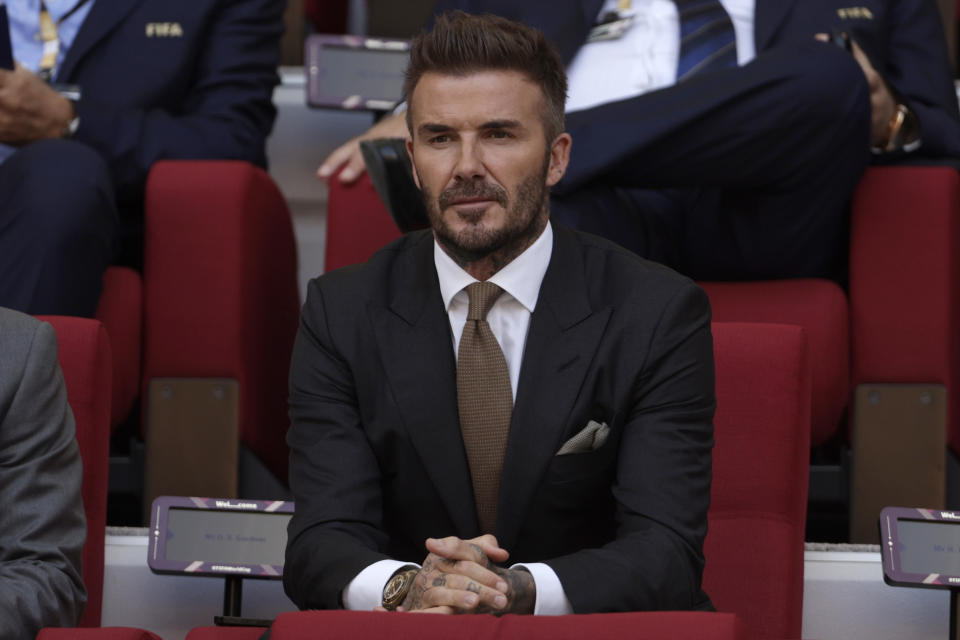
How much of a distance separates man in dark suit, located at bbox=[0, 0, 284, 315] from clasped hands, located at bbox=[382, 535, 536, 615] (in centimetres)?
52

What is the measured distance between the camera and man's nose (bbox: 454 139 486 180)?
2.84ft

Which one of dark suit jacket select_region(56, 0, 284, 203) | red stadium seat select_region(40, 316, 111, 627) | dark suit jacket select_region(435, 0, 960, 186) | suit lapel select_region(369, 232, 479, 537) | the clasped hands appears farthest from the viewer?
dark suit jacket select_region(56, 0, 284, 203)

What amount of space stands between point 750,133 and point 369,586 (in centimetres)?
56

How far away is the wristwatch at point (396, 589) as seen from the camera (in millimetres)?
766

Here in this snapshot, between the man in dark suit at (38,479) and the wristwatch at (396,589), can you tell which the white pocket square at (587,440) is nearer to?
the wristwatch at (396,589)

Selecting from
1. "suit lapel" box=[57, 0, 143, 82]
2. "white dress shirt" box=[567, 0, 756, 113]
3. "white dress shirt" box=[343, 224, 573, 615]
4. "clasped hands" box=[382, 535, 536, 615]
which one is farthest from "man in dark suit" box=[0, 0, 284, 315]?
"clasped hands" box=[382, 535, 536, 615]

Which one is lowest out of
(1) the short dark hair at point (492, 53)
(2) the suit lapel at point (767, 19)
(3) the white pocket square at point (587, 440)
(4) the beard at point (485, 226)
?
(3) the white pocket square at point (587, 440)

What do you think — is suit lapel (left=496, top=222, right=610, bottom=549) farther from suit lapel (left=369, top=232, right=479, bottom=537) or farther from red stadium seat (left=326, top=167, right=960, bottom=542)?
red stadium seat (left=326, top=167, right=960, bottom=542)

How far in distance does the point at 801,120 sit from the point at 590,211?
0.18 meters

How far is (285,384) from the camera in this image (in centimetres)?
135

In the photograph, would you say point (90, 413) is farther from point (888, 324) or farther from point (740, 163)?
point (888, 324)

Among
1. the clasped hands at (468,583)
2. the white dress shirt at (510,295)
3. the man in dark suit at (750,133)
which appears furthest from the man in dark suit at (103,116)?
the clasped hands at (468,583)

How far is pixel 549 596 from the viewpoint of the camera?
30.2 inches

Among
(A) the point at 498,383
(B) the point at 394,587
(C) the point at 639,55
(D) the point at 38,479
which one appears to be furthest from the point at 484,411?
(C) the point at 639,55
